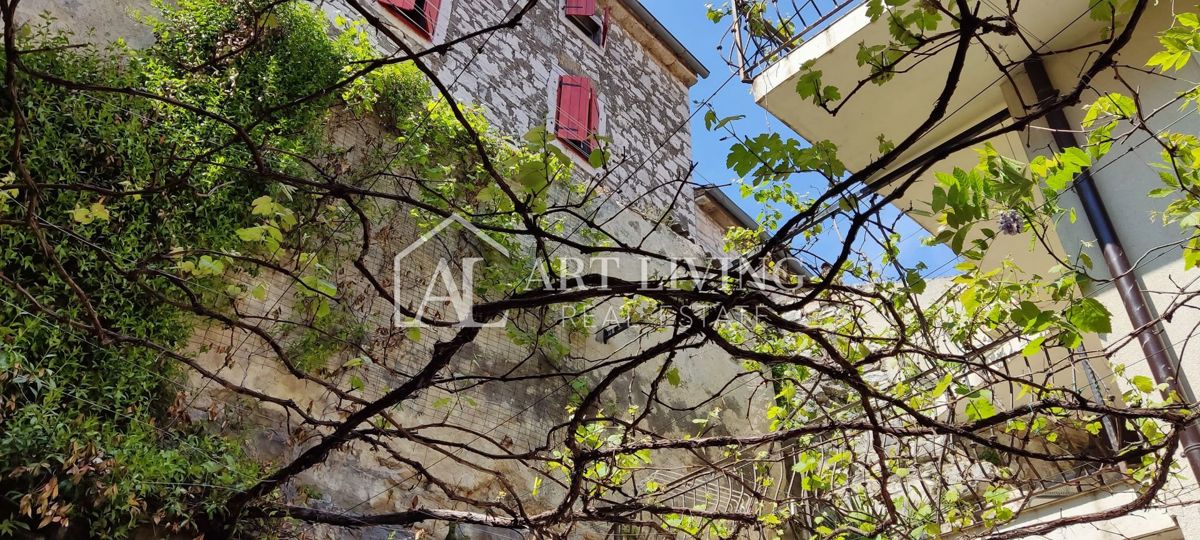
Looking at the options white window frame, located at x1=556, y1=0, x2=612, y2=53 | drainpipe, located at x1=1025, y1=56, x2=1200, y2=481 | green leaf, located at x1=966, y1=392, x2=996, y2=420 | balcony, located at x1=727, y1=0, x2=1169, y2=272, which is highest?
white window frame, located at x1=556, y1=0, x2=612, y2=53

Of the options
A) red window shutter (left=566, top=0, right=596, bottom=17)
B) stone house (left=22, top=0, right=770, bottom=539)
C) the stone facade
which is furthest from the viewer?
red window shutter (left=566, top=0, right=596, bottom=17)

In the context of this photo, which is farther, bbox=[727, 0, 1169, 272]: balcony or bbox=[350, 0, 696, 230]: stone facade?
bbox=[350, 0, 696, 230]: stone facade

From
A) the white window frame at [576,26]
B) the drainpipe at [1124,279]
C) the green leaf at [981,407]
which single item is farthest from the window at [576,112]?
the green leaf at [981,407]

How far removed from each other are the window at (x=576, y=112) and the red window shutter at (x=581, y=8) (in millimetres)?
759

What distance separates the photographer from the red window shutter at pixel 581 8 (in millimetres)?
8508

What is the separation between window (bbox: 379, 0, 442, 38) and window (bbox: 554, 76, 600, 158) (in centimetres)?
142

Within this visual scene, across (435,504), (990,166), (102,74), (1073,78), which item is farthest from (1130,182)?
(102,74)

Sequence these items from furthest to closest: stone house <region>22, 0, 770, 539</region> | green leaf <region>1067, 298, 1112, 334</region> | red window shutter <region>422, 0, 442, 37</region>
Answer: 1. red window shutter <region>422, 0, 442, 37</region>
2. stone house <region>22, 0, 770, 539</region>
3. green leaf <region>1067, 298, 1112, 334</region>

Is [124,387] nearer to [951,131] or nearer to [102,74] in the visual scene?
[102,74]

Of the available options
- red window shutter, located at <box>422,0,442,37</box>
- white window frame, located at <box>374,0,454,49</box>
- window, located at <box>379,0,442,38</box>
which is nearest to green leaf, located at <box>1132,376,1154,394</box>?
white window frame, located at <box>374,0,454,49</box>

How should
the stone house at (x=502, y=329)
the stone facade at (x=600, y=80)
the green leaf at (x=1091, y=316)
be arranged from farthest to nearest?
the stone facade at (x=600, y=80) → the stone house at (x=502, y=329) → the green leaf at (x=1091, y=316)

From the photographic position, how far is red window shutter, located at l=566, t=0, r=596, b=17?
8508 mm

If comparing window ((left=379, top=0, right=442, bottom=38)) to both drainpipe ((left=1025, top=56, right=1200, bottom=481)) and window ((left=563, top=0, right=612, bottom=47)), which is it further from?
drainpipe ((left=1025, top=56, right=1200, bottom=481))

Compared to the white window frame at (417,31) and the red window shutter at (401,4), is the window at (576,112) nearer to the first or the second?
the white window frame at (417,31)
